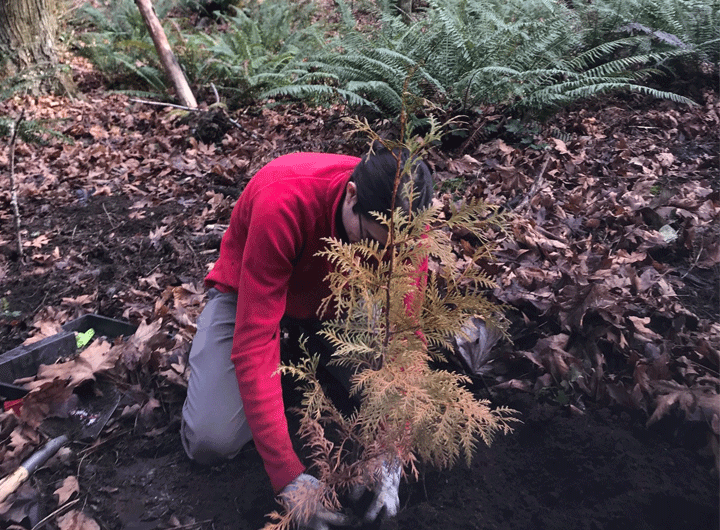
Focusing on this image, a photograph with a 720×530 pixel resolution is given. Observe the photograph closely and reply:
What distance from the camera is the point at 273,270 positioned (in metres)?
1.89

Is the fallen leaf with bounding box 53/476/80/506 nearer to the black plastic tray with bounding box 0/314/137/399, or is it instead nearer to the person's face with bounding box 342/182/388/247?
the black plastic tray with bounding box 0/314/137/399

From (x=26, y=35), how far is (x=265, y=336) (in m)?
8.98

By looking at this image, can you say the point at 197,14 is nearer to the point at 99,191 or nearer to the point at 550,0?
the point at 99,191

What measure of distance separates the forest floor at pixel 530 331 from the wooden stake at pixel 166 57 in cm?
281

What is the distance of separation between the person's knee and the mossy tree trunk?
7.80m

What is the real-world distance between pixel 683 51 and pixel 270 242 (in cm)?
543

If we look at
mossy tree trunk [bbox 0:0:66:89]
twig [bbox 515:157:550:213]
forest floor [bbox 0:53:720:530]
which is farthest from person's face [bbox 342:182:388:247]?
mossy tree trunk [bbox 0:0:66:89]

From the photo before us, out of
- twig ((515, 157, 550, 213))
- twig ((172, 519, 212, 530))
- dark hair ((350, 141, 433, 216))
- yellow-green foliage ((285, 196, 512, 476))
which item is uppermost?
dark hair ((350, 141, 433, 216))

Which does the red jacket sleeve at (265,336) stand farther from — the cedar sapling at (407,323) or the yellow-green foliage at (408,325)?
the yellow-green foliage at (408,325)

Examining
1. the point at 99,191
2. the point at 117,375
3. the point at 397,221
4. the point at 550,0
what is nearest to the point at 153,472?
the point at 117,375

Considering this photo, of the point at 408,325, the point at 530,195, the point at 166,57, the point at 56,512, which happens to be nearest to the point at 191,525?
the point at 56,512

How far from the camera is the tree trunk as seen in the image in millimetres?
7445

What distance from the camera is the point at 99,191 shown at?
493cm

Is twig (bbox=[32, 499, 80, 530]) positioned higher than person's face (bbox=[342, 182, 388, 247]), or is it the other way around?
person's face (bbox=[342, 182, 388, 247])
